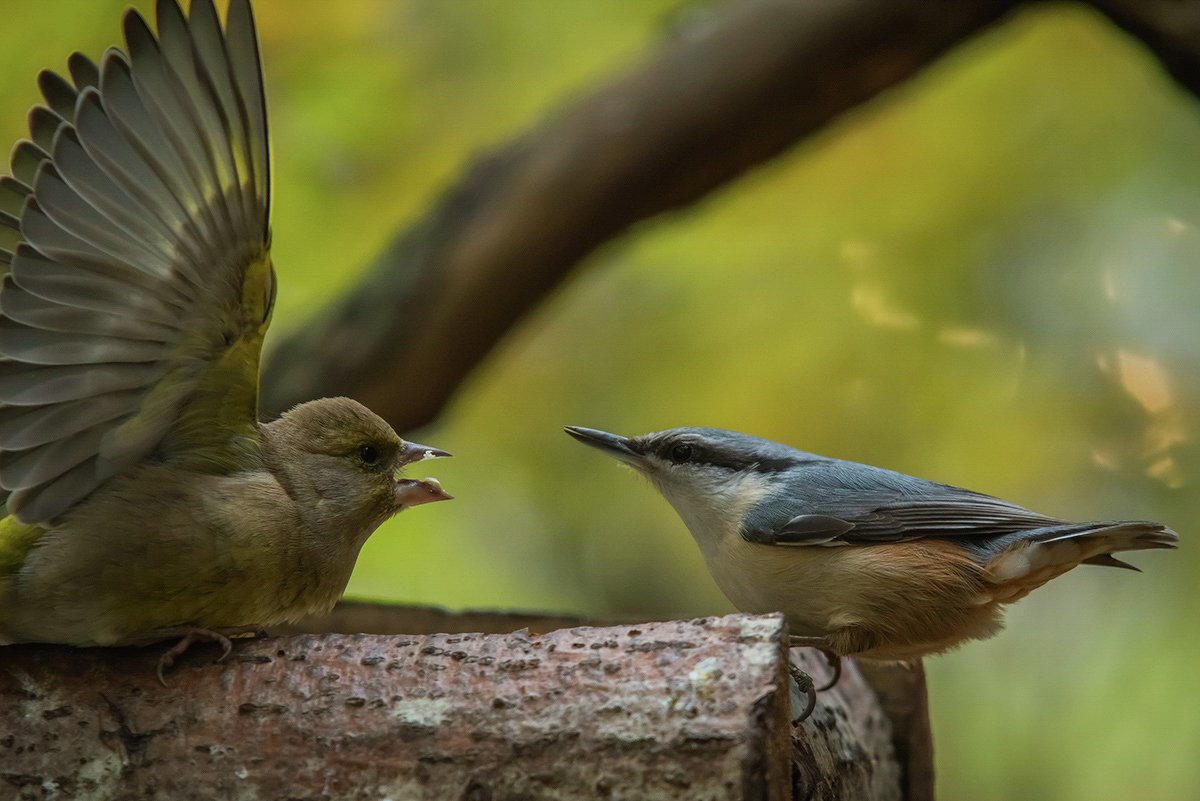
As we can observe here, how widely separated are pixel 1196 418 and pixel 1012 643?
4.03ft

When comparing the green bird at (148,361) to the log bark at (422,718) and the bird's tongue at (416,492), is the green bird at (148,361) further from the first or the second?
the bird's tongue at (416,492)

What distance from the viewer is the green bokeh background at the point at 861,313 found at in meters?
4.46

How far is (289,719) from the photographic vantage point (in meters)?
2.07

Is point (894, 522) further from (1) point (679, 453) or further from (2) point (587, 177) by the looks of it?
(2) point (587, 177)

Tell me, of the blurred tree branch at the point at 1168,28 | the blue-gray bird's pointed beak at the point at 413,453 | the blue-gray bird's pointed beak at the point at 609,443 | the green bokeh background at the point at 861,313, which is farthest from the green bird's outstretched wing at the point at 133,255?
the blurred tree branch at the point at 1168,28

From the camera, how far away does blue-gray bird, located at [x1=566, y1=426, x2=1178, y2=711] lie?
258 centimetres

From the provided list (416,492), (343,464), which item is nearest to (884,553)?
(416,492)

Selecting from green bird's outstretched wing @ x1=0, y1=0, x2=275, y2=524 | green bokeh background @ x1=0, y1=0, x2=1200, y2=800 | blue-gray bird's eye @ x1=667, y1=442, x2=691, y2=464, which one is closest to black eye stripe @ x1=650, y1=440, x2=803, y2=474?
blue-gray bird's eye @ x1=667, y1=442, x2=691, y2=464

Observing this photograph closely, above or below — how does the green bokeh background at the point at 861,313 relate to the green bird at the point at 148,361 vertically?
above

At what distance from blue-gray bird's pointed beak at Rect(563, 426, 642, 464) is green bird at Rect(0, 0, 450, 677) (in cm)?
83

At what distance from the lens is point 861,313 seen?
4.88 meters

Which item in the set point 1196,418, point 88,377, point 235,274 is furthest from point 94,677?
point 1196,418

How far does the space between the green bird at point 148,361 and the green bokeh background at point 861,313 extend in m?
2.27

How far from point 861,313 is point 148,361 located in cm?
343
